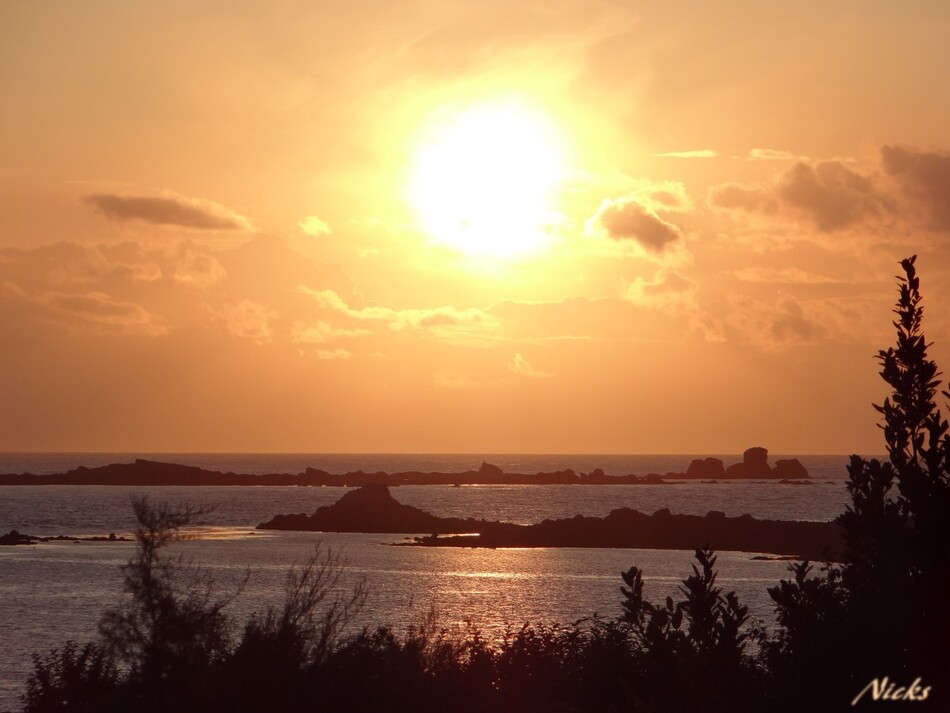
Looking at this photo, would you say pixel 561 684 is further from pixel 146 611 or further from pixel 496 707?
pixel 146 611

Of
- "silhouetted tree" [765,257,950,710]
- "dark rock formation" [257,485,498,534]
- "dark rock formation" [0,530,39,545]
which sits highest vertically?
"silhouetted tree" [765,257,950,710]

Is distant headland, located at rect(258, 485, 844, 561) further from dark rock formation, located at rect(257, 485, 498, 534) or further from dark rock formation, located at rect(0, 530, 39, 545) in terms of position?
dark rock formation, located at rect(0, 530, 39, 545)

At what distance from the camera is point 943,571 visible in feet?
41.2

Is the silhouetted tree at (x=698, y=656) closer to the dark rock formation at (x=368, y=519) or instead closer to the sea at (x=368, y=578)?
the sea at (x=368, y=578)

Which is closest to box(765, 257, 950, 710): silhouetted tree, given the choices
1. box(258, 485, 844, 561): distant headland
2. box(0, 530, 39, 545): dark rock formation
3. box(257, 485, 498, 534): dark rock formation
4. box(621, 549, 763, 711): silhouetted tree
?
box(621, 549, 763, 711): silhouetted tree

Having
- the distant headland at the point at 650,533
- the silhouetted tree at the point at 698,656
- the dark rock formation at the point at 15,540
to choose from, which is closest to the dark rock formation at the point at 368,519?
the distant headland at the point at 650,533

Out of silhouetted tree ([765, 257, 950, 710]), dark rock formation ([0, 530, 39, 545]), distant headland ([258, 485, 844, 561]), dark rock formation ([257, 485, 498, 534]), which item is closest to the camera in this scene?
silhouetted tree ([765, 257, 950, 710])

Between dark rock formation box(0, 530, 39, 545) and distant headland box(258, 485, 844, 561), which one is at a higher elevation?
distant headland box(258, 485, 844, 561)

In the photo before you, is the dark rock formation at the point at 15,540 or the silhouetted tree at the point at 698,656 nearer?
the silhouetted tree at the point at 698,656

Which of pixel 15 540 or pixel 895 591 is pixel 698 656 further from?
pixel 15 540

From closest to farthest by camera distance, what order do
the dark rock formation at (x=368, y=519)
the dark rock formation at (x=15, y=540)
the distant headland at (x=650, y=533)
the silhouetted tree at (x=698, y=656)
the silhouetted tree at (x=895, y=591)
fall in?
the silhouetted tree at (x=895, y=591)
the silhouetted tree at (x=698, y=656)
the distant headland at (x=650, y=533)
the dark rock formation at (x=15, y=540)
the dark rock formation at (x=368, y=519)

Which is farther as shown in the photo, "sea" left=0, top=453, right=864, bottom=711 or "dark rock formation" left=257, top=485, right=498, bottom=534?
"dark rock formation" left=257, top=485, right=498, bottom=534

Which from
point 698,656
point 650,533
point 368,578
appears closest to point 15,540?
point 368,578

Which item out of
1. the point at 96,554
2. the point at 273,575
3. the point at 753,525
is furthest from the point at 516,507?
the point at 273,575
